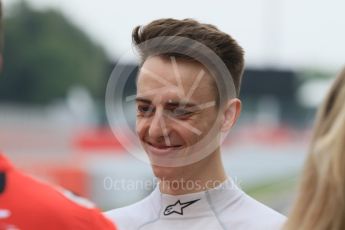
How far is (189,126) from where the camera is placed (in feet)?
10.0

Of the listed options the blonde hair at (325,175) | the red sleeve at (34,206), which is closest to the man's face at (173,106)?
the red sleeve at (34,206)

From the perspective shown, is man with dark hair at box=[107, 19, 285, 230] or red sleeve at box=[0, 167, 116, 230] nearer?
red sleeve at box=[0, 167, 116, 230]

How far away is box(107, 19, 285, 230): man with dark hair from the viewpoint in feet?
9.95

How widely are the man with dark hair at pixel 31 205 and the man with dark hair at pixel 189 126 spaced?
0.84 meters

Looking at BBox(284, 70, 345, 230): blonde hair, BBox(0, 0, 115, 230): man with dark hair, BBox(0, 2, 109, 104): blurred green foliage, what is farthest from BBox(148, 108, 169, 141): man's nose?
BBox(0, 2, 109, 104): blurred green foliage

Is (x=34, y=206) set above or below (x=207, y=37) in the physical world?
below

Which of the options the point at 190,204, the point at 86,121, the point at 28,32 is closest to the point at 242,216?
the point at 190,204

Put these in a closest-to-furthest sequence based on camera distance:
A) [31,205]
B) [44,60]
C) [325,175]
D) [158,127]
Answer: [325,175], [31,205], [158,127], [44,60]

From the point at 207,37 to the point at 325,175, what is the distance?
53.0 inches

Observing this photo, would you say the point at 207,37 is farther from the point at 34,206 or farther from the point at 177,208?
the point at 34,206

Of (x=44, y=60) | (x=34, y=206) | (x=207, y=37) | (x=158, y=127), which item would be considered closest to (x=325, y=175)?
(x=34, y=206)

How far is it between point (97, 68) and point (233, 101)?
5828 cm

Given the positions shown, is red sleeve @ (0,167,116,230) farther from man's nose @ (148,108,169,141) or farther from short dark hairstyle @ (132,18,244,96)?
short dark hairstyle @ (132,18,244,96)

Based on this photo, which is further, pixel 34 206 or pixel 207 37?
pixel 207 37
